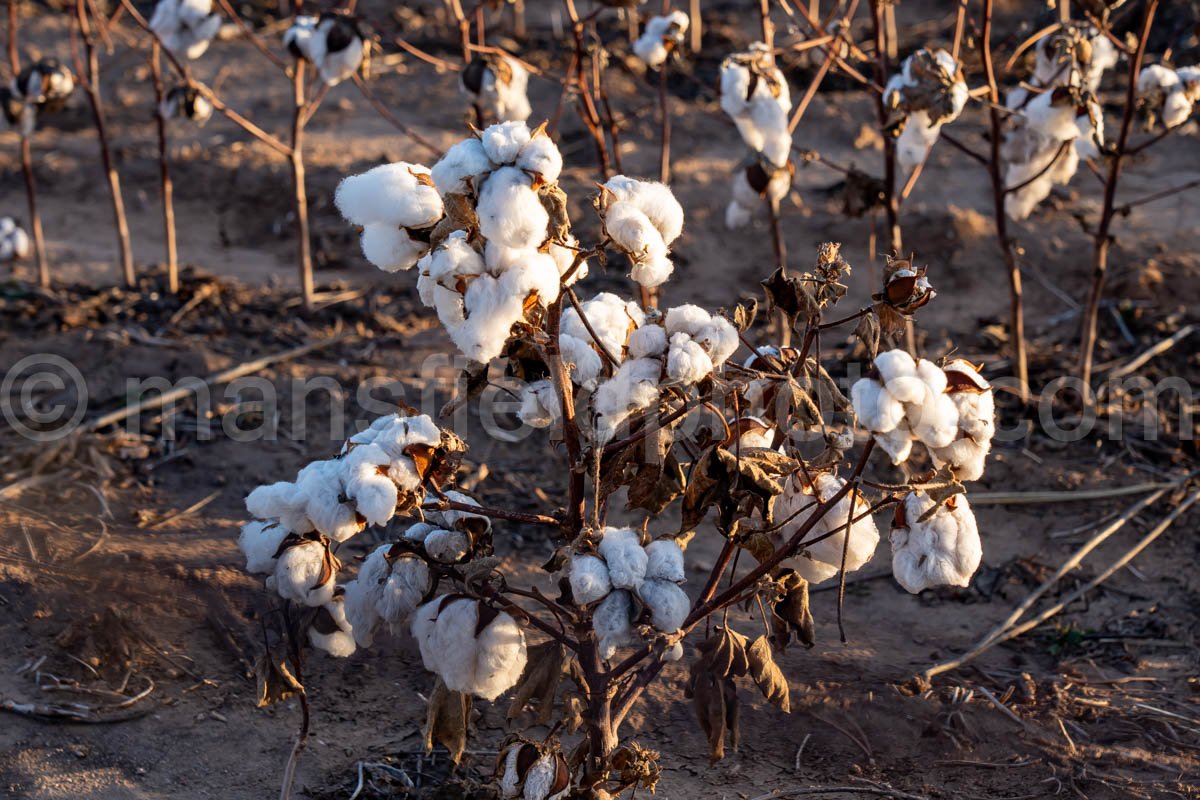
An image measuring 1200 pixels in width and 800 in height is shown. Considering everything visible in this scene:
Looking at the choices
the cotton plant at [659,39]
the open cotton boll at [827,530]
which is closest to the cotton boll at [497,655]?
the open cotton boll at [827,530]

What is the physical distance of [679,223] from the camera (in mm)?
1936

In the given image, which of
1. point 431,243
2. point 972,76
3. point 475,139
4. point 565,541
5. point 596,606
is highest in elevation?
point 475,139

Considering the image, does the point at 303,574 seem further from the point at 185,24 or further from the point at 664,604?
the point at 185,24

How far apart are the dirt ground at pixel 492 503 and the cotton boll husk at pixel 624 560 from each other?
2.72 feet

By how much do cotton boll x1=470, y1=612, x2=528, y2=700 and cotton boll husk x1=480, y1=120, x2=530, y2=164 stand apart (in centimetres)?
73

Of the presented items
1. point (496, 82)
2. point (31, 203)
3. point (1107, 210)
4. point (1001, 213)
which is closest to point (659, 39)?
point (496, 82)

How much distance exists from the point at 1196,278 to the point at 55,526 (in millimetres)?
4441

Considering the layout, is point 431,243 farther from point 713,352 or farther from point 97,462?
point 97,462

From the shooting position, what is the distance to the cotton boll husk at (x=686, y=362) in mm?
1863

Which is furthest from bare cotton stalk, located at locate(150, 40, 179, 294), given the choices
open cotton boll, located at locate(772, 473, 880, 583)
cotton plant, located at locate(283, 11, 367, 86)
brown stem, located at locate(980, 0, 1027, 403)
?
open cotton boll, located at locate(772, 473, 880, 583)

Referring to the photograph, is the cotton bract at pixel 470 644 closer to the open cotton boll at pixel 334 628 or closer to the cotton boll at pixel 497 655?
the cotton boll at pixel 497 655

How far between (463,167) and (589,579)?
618 mm

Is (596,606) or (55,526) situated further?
(55,526)

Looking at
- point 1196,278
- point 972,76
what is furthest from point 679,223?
point 972,76
